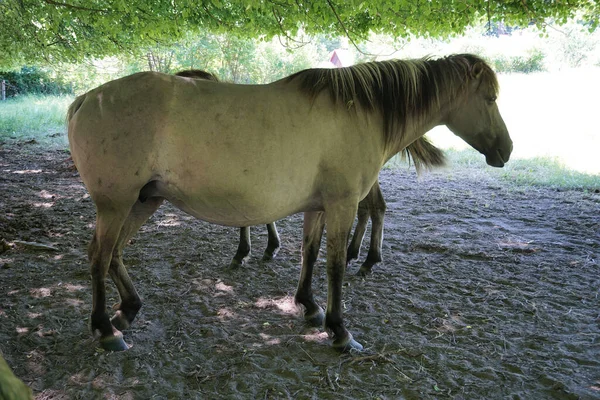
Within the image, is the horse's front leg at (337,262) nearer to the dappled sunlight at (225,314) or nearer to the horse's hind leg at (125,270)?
the dappled sunlight at (225,314)

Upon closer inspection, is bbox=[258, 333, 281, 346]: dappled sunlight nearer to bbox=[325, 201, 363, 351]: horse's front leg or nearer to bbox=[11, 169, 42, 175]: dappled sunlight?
bbox=[325, 201, 363, 351]: horse's front leg

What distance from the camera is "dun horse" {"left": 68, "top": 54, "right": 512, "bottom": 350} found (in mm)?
2959

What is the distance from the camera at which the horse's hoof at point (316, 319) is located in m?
3.75

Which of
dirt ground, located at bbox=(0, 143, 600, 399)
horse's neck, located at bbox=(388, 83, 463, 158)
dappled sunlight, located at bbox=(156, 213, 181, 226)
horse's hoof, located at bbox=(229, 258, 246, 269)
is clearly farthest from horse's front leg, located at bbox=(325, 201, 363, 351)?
dappled sunlight, located at bbox=(156, 213, 181, 226)

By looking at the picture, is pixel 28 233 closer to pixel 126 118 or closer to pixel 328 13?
pixel 126 118

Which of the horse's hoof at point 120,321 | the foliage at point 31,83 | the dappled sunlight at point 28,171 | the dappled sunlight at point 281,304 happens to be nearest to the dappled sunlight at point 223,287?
the dappled sunlight at point 281,304

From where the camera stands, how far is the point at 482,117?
12.1 feet

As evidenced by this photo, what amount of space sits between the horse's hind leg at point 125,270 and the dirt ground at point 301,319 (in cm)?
15

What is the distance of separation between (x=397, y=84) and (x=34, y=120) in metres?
18.8

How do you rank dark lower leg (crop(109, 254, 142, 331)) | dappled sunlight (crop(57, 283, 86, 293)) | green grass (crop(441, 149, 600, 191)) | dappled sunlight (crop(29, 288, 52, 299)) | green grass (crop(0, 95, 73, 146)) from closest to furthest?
dark lower leg (crop(109, 254, 142, 331))
dappled sunlight (crop(29, 288, 52, 299))
dappled sunlight (crop(57, 283, 86, 293))
green grass (crop(441, 149, 600, 191))
green grass (crop(0, 95, 73, 146))

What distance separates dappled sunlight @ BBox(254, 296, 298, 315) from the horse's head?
2.16 m

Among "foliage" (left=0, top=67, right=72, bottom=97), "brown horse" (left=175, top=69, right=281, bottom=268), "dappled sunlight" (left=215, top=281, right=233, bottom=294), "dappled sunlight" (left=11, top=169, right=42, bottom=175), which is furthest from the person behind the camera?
"foliage" (left=0, top=67, right=72, bottom=97)

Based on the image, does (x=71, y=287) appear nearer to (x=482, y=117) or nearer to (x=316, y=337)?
(x=316, y=337)

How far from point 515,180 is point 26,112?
1955 centimetres
